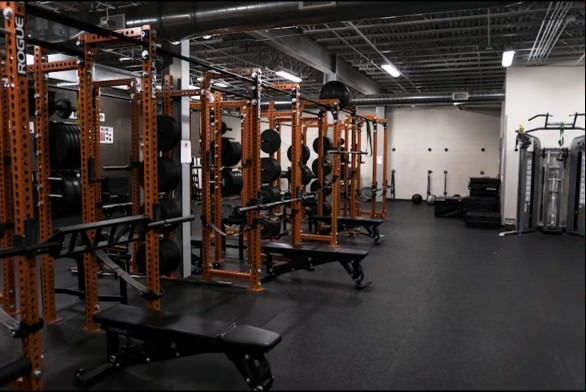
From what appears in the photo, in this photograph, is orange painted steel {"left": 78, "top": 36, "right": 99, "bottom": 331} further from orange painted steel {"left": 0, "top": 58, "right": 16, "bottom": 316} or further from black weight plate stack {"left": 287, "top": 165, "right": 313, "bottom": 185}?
black weight plate stack {"left": 287, "top": 165, "right": 313, "bottom": 185}

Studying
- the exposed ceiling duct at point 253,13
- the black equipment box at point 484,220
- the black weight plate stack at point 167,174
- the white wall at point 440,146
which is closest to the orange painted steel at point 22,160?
the exposed ceiling duct at point 253,13

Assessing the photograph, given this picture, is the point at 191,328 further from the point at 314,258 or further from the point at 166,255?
the point at 314,258

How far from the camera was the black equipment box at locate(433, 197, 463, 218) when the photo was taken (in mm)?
11125

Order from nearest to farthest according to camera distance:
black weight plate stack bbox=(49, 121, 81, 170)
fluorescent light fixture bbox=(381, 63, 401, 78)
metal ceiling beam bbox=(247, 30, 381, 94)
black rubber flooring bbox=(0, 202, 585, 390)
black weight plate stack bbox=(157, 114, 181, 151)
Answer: black rubber flooring bbox=(0, 202, 585, 390)
black weight plate stack bbox=(49, 121, 81, 170)
black weight plate stack bbox=(157, 114, 181, 151)
metal ceiling beam bbox=(247, 30, 381, 94)
fluorescent light fixture bbox=(381, 63, 401, 78)

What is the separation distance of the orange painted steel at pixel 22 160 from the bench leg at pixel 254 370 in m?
1.16

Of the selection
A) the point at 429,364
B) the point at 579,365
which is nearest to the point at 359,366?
the point at 429,364

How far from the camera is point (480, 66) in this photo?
9.77 metres

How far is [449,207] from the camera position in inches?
441

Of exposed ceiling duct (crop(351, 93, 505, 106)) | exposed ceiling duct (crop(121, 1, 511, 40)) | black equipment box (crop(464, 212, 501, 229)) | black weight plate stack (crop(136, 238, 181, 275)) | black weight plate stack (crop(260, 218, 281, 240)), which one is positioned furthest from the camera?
exposed ceiling duct (crop(351, 93, 505, 106))

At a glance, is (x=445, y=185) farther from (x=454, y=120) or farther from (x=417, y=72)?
(x=417, y=72)

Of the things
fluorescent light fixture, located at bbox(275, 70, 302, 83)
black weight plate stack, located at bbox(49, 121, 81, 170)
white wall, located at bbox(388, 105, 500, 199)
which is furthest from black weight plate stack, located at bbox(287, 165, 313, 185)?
white wall, located at bbox(388, 105, 500, 199)

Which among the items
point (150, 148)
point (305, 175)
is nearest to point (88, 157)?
point (150, 148)

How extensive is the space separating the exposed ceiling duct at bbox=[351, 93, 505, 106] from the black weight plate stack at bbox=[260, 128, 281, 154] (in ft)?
17.3

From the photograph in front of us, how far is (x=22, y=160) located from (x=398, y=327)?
2971mm
